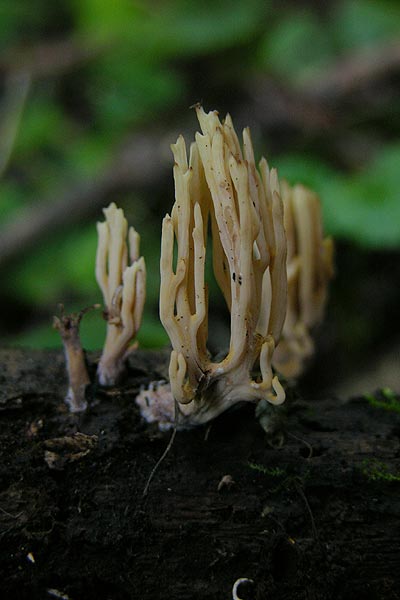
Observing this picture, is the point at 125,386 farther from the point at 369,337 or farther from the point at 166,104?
the point at 166,104

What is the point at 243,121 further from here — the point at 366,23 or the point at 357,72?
the point at 366,23

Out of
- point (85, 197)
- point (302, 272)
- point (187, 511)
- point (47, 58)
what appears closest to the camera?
point (187, 511)

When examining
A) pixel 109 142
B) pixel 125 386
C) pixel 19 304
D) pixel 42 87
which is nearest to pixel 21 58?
pixel 42 87

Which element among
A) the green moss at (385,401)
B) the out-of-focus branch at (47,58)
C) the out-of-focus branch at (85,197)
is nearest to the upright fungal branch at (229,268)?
the green moss at (385,401)

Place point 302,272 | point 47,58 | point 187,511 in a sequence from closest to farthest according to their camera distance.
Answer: point 187,511 < point 302,272 < point 47,58

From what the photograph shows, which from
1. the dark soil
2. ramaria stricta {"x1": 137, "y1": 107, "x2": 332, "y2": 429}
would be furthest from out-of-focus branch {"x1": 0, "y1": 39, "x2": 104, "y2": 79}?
the dark soil

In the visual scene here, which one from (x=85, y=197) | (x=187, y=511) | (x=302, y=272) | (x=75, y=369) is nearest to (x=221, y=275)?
(x=75, y=369)
